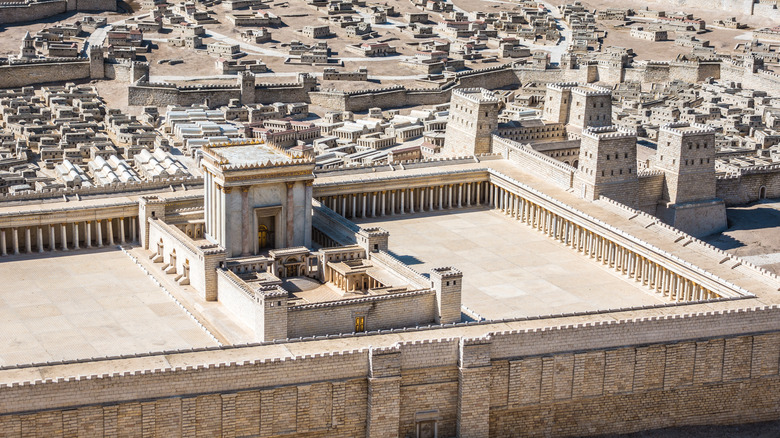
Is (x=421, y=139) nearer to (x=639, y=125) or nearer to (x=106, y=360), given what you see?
(x=639, y=125)

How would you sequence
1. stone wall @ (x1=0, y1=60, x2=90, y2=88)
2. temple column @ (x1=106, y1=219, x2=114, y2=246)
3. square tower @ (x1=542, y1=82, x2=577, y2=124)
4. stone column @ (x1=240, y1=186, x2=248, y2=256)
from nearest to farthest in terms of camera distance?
stone column @ (x1=240, y1=186, x2=248, y2=256)
temple column @ (x1=106, y1=219, x2=114, y2=246)
square tower @ (x1=542, y1=82, x2=577, y2=124)
stone wall @ (x1=0, y1=60, x2=90, y2=88)

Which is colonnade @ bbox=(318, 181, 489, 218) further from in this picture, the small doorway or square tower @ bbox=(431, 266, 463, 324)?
the small doorway

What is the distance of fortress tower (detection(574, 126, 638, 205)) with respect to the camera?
11844cm

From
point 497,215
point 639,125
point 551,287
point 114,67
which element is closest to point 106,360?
point 551,287

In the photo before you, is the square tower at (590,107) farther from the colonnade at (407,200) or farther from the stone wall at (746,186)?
the colonnade at (407,200)

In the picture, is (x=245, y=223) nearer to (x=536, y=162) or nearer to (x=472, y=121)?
(x=536, y=162)

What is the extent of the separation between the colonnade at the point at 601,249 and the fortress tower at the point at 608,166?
4.20 m

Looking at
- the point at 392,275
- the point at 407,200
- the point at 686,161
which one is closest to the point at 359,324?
the point at 392,275

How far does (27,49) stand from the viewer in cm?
19375

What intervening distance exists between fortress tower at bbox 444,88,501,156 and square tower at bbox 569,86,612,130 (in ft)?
31.1

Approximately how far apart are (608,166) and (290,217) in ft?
99.9

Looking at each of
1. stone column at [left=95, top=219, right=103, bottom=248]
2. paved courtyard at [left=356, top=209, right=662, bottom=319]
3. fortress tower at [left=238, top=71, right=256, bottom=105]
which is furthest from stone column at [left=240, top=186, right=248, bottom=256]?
fortress tower at [left=238, top=71, right=256, bottom=105]

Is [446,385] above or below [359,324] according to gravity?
below

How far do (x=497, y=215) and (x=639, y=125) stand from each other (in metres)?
39.0
